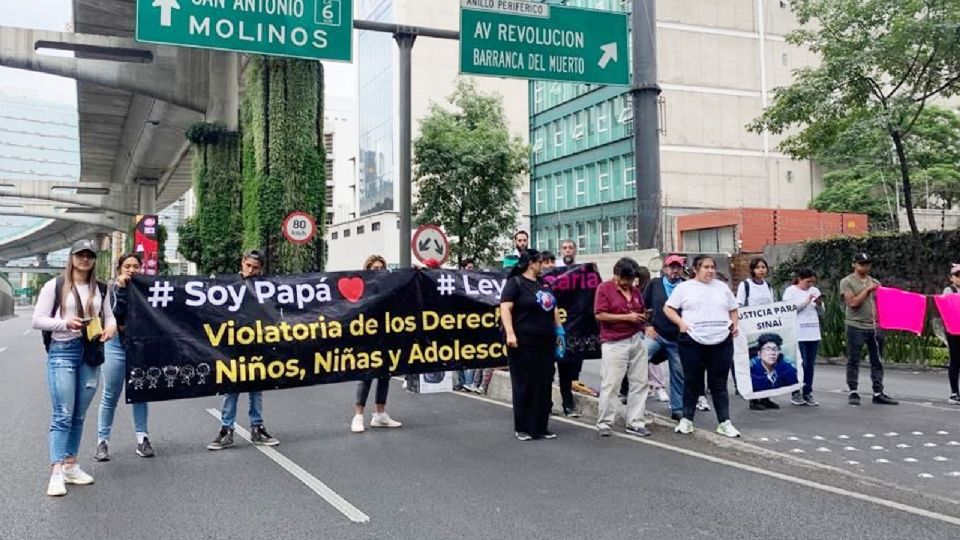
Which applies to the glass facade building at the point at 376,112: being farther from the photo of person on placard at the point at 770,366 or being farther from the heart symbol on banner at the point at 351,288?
the photo of person on placard at the point at 770,366

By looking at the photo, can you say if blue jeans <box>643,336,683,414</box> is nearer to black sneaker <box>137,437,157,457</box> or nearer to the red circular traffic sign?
black sneaker <box>137,437,157,457</box>

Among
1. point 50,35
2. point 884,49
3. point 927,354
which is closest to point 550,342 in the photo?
point 927,354

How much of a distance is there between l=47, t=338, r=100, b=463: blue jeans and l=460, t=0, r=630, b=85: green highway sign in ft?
25.1

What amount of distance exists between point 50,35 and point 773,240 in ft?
100

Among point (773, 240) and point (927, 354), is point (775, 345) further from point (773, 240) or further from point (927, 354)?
point (773, 240)

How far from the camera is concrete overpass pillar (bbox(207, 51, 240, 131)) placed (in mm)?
32156

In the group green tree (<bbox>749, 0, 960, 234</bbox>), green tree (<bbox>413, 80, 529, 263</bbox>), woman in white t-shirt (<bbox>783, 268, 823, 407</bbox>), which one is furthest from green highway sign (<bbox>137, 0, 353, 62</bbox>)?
green tree (<bbox>413, 80, 529, 263</bbox>)

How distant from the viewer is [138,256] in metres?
8.02

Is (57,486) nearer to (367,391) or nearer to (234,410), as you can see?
(234,410)

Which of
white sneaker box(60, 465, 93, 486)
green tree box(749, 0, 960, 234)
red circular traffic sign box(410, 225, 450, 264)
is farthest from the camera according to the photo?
green tree box(749, 0, 960, 234)

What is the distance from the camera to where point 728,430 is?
25.8 feet

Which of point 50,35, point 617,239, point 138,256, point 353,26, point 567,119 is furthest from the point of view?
point 567,119

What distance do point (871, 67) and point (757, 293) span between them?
10.4 meters

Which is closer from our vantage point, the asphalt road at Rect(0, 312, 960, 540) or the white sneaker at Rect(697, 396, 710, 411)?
the asphalt road at Rect(0, 312, 960, 540)
